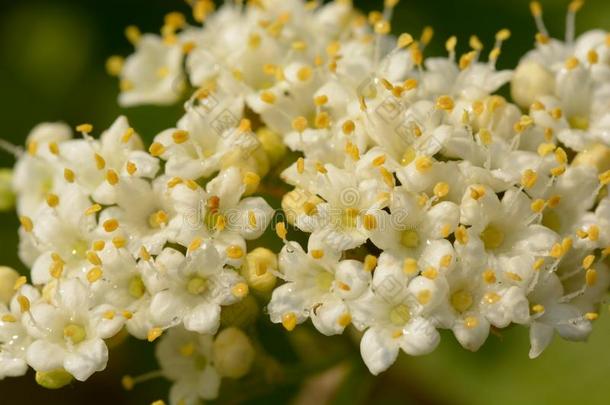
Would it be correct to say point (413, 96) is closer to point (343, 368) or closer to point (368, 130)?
point (368, 130)

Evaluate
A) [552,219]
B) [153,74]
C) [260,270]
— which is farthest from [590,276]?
[153,74]

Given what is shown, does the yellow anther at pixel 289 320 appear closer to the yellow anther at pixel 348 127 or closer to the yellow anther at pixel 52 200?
the yellow anther at pixel 348 127

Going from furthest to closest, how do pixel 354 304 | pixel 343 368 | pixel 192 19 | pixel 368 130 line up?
pixel 192 19, pixel 343 368, pixel 368 130, pixel 354 304

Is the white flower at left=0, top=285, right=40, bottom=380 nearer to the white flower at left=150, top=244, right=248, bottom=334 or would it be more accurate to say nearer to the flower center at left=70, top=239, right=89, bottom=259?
the flower center at left=70, top=239, right=89, bottom=259

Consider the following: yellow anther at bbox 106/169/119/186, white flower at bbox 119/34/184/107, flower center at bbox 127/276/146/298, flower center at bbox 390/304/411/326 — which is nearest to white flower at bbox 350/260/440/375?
flower center at bbox 390/304/411/326

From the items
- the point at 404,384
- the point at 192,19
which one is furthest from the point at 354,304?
the point at 192,19

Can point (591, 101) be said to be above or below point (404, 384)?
above

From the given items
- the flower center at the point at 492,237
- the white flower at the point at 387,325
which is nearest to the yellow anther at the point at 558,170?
the flower center at the point at 492,237

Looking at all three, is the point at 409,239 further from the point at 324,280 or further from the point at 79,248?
the point at 79,248
